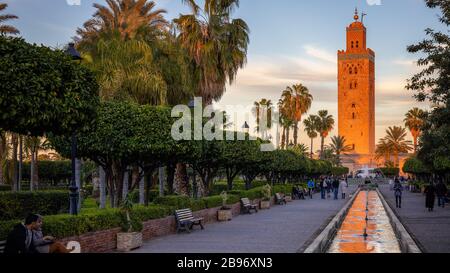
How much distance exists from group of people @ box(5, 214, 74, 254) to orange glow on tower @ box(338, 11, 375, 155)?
155 m

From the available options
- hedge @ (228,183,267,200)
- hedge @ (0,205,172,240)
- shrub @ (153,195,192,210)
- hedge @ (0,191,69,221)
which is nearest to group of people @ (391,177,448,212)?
hedge @ (228,183,267,200)

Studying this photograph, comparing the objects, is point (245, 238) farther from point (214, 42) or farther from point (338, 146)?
point (338, 146)

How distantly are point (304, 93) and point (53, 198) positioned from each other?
214ft

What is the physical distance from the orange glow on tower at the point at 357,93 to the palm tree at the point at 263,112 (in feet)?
223

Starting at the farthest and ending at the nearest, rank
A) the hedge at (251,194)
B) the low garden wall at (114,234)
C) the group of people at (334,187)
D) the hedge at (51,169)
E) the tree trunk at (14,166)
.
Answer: the hedge at (51,169)
the group of people at (334,187)
the tree trunk at (14,166)
the hedge at (251,194)
the low garden wall at (114,234)

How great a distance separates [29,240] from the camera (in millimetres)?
10789

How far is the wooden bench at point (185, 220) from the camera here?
70.3ft

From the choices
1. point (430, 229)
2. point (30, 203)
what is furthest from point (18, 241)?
point (30, 203)

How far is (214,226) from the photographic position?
2453 cm

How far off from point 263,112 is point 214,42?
59423 mm

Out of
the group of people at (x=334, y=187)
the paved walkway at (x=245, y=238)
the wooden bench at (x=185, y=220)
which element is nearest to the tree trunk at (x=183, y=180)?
the paved walkway at (x=245, y=238)

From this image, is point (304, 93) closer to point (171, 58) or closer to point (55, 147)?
point (171, 58)

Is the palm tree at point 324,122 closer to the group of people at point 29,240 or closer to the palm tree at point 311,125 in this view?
the palm tree at point 311,125

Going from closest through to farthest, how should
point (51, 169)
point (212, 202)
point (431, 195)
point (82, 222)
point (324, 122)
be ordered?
point (82, 222) < point (212, 202) < point (431, 195) < point (51, 169) < point (324, 122)
